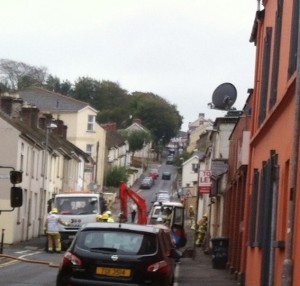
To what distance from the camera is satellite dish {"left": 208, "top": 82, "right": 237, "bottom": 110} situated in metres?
34.7

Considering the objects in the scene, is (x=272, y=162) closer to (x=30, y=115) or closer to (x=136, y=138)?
(x=30, y=115)

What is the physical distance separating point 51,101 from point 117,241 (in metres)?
77.5

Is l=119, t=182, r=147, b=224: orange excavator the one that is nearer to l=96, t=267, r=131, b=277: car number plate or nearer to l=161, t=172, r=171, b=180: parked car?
l=96, t=267, r=131, b=277: car number plate

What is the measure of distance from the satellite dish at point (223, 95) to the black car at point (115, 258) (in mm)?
17410

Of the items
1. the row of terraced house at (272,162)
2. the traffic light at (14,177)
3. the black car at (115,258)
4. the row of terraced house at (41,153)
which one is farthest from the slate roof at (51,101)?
the black car at (115,258)

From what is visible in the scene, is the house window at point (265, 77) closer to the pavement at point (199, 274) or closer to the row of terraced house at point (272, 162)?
the row of terraced house at point (272, 162)

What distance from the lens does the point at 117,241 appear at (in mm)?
17391

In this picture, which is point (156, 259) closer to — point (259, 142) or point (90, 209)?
point (259, 142)

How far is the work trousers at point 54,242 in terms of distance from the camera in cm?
4147

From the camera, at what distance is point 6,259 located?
34.0 m

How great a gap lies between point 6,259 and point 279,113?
1808 centimetres

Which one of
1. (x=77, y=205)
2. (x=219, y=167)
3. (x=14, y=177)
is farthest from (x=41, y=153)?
(x=14, y=177)

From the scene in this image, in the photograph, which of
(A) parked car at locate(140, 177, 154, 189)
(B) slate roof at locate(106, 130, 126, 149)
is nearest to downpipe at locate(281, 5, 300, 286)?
(B) slate roof at locate(106, 130, 126, 149)

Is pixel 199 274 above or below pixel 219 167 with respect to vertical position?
below
